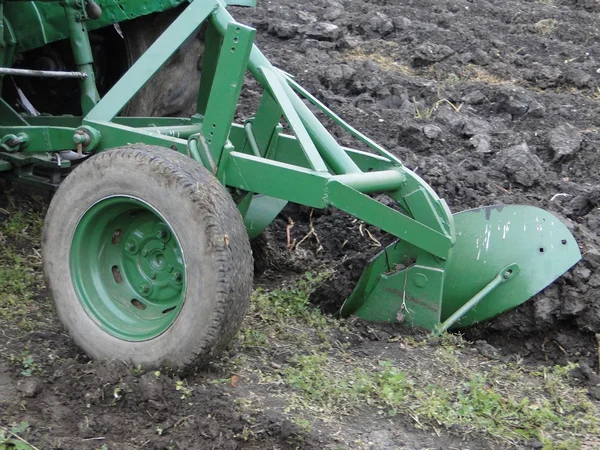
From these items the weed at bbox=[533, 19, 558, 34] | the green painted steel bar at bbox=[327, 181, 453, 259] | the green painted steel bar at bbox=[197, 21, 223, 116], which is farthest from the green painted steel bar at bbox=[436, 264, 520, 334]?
the weed at bbox=[533, 19, 558, 34]

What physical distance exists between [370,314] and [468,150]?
233cm

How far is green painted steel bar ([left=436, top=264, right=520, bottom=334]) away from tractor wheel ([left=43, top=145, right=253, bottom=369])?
1.06 metres

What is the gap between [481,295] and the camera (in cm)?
396

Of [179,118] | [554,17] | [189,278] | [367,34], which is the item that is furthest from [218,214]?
[554,17]

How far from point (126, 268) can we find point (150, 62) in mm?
917

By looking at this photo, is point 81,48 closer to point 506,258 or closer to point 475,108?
point 506,258

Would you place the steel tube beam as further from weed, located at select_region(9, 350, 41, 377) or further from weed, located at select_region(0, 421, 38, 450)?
weed, located at select_region(0, 421, 38, 450)

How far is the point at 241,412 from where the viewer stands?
3100 millimetres

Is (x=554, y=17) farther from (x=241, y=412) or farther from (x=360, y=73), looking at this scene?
(x=241, y=412)

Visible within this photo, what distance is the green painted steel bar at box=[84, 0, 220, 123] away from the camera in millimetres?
3830

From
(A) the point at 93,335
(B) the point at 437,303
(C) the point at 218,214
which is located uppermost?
(C) the point at 218,214

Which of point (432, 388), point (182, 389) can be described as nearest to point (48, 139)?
point (182, 389)

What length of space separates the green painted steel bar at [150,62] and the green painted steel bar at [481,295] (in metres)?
1.71

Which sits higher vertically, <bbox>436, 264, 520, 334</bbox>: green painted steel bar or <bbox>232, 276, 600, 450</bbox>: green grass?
<bbox>436, 264, 520, 334</bbox>: green painted steel bar
